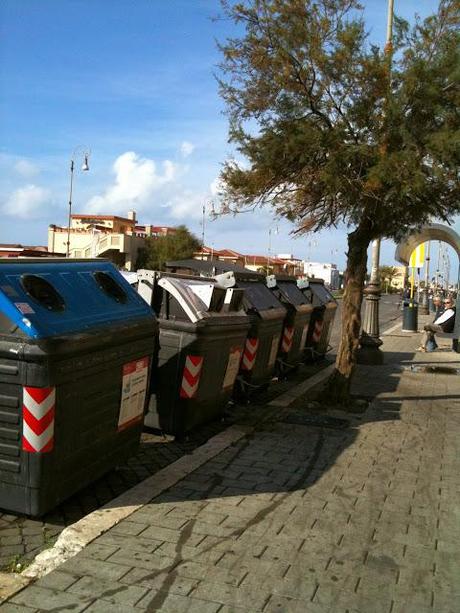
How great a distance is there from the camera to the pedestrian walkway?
11.2 ft

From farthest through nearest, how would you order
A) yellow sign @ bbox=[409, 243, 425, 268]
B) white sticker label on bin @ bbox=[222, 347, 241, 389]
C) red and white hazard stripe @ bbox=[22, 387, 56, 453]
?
1. yellow sign @ bbox=[409, 243, 425, 268]
2. white sticker label on bin @ bbox=[222, 347, 241, 389]
3. red and white hazard stripe @ bbox=[22, 387, 56, 453]

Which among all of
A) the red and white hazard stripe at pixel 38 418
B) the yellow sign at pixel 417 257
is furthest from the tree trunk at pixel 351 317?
the yellow sign at pixel 417 257

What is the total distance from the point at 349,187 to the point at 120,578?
18.4ft

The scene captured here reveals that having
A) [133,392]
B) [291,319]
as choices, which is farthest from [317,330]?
[133,392]

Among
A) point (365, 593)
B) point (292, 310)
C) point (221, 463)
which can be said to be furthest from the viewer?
point (292, 310)

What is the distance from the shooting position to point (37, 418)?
4.00 meters

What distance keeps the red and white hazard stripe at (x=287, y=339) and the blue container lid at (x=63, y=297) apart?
5.28 meters

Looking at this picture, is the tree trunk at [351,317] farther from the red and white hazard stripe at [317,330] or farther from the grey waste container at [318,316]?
the red and white hazard stripe at [317,330]

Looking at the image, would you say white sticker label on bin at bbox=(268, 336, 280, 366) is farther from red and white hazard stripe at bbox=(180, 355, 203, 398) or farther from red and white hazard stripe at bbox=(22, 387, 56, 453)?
red and white hazard stripe at bbox=(22, 387, 56, 453)

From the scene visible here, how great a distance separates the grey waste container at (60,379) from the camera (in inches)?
157

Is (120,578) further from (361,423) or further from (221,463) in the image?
(361,423)

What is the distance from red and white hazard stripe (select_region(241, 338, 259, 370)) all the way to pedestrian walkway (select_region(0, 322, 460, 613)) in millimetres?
1576

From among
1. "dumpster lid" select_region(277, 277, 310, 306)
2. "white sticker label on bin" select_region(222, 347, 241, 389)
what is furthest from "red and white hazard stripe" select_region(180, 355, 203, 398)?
"dumpster lid" select_region(277, 277, 310, 306)

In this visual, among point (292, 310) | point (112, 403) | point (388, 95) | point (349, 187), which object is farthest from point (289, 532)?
point (292, 310)
